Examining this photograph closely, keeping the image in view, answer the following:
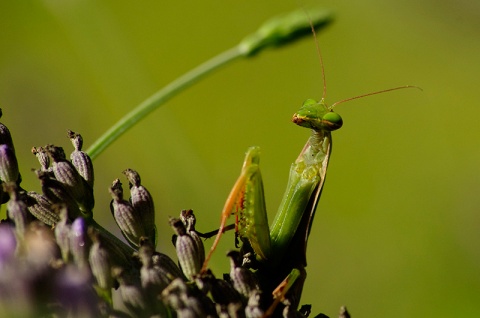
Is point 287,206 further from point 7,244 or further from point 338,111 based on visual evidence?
point 338,111

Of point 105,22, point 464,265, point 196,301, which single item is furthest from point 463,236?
point 196,301

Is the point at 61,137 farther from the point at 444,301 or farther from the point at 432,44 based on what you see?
the point at 432,44

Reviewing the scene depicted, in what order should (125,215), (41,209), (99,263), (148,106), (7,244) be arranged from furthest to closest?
(148,106)
(125,215)
(41,209)
(99,263)
(7,244)

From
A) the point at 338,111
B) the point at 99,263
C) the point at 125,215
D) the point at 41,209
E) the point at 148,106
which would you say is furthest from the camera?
the point at 338,111

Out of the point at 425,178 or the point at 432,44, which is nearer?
the point at 425,178

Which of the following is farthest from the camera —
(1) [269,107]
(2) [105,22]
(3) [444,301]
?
(1) [269,107]

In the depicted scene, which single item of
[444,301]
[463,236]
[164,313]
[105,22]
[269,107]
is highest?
[269,107]

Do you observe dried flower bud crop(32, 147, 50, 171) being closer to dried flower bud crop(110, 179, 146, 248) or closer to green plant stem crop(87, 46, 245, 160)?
dried flower bud crop(110, 179, 146, 248)

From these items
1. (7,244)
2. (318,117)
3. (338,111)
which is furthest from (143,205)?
(338,111)
